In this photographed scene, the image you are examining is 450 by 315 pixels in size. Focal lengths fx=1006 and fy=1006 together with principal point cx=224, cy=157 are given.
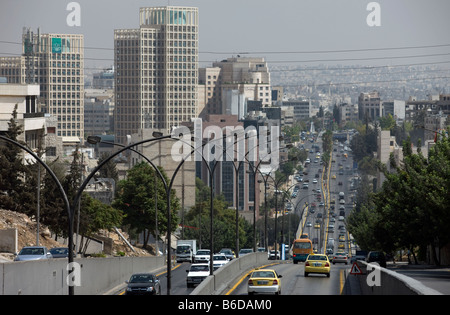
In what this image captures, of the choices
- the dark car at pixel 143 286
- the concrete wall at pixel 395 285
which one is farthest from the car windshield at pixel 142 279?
the concrete wall at pixel 395 285

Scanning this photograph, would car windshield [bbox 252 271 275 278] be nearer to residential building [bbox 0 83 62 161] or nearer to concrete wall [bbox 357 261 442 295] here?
concrete wall [bbox 357 261 442 295]

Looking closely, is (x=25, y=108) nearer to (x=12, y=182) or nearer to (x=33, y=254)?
(x=12, y=182)

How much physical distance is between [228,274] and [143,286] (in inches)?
251

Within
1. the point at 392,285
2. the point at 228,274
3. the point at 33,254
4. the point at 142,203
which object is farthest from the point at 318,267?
the point at 142,203

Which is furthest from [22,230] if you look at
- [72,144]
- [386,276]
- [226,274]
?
[72,144]

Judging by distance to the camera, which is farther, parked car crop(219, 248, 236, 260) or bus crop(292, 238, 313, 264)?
bus crop(292, 238, 313, 264)

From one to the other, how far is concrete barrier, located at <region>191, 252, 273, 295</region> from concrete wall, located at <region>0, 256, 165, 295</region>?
18.6 ft

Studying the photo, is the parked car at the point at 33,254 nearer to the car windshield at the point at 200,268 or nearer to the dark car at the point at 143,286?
the dark car at the point at 143,286

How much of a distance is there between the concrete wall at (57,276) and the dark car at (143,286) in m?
2.00

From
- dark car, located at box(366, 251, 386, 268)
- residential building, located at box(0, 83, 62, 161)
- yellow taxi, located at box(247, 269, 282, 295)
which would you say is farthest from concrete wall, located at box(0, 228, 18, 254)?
residential building, located at box(0, 83, 62, 161)

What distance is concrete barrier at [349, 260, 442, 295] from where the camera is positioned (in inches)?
877

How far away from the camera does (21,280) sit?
3334 centimetres

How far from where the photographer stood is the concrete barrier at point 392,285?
22.3 metres

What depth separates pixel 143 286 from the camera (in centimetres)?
A: 4509
